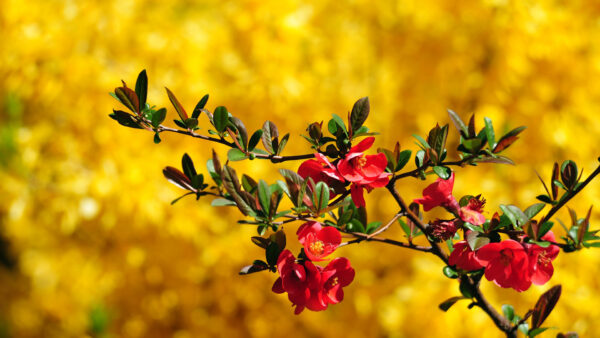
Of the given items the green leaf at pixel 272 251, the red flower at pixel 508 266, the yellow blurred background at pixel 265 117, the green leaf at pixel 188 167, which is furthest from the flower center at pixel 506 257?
the yellow blurred background at pixel 265 117

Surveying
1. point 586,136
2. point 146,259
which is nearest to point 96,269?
point 146,259

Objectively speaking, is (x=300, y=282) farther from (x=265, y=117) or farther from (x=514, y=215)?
(x=265, y=117)

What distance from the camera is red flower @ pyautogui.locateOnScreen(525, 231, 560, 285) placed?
0.52m

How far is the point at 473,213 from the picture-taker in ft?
1.81

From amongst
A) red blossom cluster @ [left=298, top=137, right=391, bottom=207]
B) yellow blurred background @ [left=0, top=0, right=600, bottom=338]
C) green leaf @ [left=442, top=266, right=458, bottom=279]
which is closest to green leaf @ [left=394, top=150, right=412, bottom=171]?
red blossom cluster @ [left=298, top=137, right=391, bottom=207]

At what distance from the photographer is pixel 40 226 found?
213cm

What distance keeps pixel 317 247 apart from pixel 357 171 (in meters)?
0.08

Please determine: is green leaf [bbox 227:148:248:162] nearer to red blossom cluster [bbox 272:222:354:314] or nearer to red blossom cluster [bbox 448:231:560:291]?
red blossom cluster [bbox 272:222:354:314]

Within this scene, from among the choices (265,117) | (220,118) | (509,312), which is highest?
(265,117)

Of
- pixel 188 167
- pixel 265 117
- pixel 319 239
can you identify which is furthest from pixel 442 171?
pixel 265 117

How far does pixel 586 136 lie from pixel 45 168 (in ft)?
5.58

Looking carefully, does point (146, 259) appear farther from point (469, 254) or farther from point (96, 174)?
point (469, 254)

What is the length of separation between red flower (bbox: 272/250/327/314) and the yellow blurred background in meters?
0.93

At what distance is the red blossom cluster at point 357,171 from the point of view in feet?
1.70
